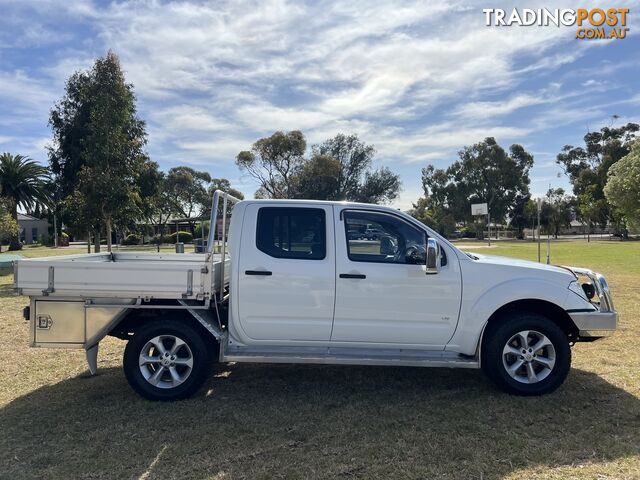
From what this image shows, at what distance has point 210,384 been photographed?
5.50 metres

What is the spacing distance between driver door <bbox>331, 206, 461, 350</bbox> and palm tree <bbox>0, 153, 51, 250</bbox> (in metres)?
48.9

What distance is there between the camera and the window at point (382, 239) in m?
4.91

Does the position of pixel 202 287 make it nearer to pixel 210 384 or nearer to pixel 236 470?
pixel 210 384

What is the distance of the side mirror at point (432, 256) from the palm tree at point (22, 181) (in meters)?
49.5

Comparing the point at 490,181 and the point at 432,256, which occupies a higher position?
the point at 490,181

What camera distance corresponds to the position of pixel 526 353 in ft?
16.1

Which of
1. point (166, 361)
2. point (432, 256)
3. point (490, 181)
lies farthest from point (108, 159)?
point (490, 181)

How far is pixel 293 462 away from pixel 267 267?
1.83 metres

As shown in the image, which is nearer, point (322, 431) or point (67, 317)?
point (322, 431)

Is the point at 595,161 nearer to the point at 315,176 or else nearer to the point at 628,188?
the point at 315,176

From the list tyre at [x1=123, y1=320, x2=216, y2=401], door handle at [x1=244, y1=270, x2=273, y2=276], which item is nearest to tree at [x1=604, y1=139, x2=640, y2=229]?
door handle at [x1=244, y1=270, x2=273, y2=276]

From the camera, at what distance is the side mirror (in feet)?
15.0

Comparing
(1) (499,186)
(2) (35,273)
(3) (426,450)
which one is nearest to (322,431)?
(3) (426,450)

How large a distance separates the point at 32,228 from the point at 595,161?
79.4 metres
